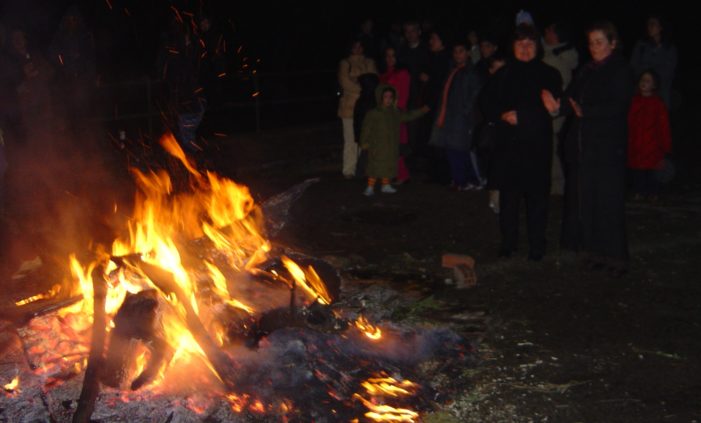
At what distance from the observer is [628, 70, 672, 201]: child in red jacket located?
10.3m

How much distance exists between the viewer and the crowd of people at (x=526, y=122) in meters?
7.51

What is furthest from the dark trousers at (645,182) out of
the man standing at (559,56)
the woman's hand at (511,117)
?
the woman's hand at (511,117)

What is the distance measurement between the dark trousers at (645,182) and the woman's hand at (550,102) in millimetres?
3273

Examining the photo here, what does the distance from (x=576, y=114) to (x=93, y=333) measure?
459 cm

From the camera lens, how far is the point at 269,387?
4.93 metres

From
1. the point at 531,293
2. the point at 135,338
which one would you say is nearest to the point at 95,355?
the point at 135,338

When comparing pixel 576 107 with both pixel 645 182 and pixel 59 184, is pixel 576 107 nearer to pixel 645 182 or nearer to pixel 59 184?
pixel 645 182

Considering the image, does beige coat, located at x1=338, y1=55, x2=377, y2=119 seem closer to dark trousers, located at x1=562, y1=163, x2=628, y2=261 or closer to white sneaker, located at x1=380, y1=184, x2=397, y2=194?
white sneaker, located at x1=380, y1=184, x2=397, y2=194

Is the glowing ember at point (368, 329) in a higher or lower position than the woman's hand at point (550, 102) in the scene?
lower

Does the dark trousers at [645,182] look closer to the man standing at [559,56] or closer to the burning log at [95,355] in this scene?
the man standing at [559,56]

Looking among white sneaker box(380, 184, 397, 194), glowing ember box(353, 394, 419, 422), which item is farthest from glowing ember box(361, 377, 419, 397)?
white sneaker box(380, 184, 397, 194)

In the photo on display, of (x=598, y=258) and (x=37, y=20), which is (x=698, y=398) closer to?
(x=598, y=258)

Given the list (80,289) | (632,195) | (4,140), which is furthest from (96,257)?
(632,195)

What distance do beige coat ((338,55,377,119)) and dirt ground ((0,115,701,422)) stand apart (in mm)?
1075
